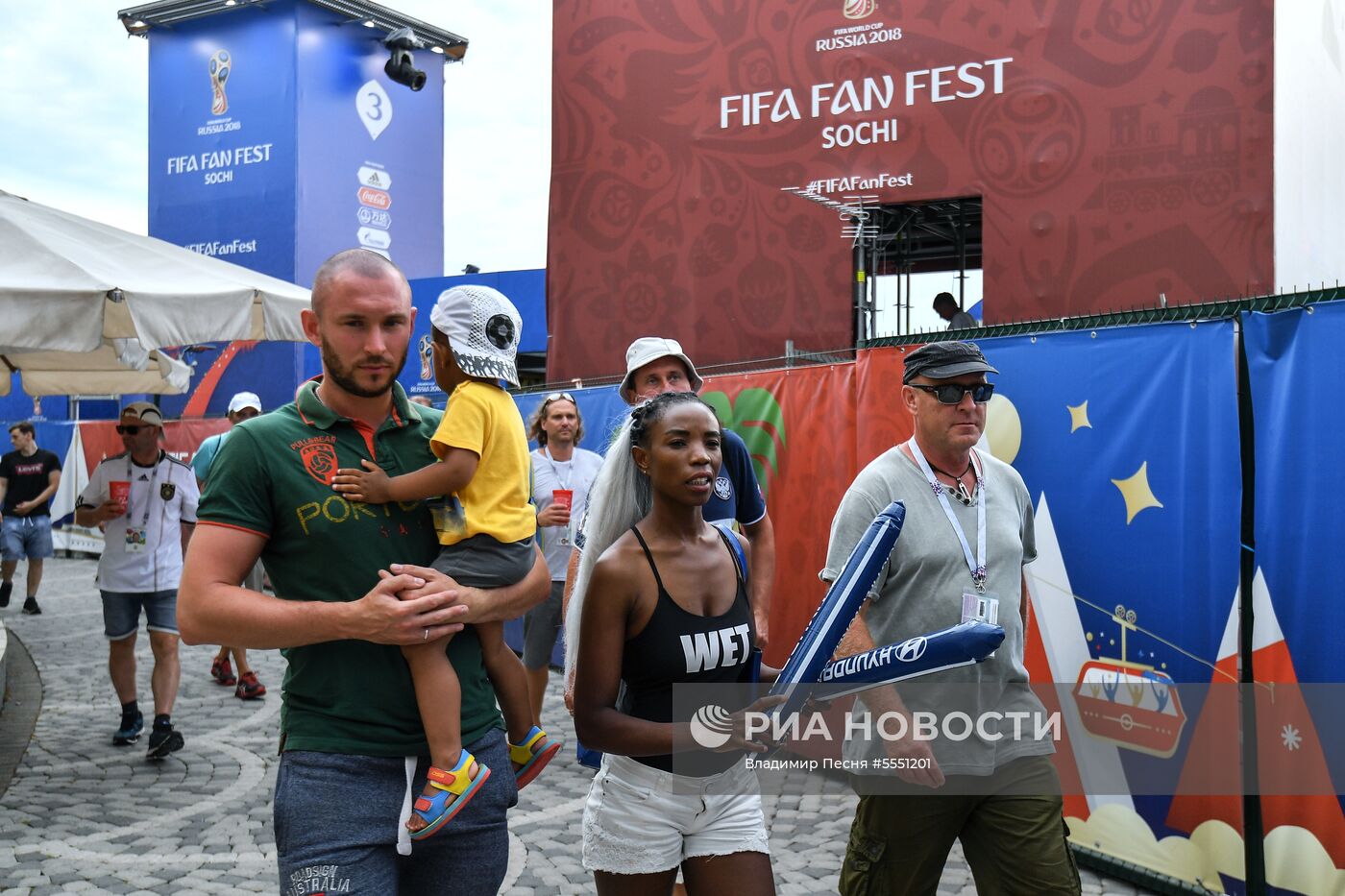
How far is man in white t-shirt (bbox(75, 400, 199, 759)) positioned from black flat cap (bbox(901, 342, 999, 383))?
5520 mm

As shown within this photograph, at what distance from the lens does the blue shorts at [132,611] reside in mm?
7461

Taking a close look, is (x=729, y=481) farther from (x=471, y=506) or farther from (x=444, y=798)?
(x=444, y=798)

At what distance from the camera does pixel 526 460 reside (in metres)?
3.17

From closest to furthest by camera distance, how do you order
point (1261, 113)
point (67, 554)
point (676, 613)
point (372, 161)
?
1. point (676, 613)
2. point (1261, 113)
3. point (67, 554)
4. point (372, 161)

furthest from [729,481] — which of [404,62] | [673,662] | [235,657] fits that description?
[404,62]

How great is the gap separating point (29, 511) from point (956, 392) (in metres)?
13.5

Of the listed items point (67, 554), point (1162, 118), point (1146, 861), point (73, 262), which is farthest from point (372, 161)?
point (1146, 861)

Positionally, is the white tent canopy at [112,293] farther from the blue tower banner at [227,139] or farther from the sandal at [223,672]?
the blue tower banner at [227,139]

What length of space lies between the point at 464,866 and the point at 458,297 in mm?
1481

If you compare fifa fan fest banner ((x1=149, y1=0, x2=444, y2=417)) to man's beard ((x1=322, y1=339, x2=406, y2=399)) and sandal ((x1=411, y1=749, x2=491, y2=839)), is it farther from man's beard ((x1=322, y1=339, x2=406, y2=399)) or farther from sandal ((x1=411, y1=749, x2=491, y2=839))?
sandal ((x1=411, y1=749, x2=491, y2=839))

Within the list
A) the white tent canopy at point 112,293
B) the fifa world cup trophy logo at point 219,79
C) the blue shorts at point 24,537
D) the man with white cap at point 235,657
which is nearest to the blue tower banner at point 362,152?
the fifa world cup trophy logo at point 219,79

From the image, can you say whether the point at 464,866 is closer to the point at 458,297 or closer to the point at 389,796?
the point at 389,796

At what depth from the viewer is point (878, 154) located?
13789 millimetres

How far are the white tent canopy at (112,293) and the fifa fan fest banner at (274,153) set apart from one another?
19.3 meters
